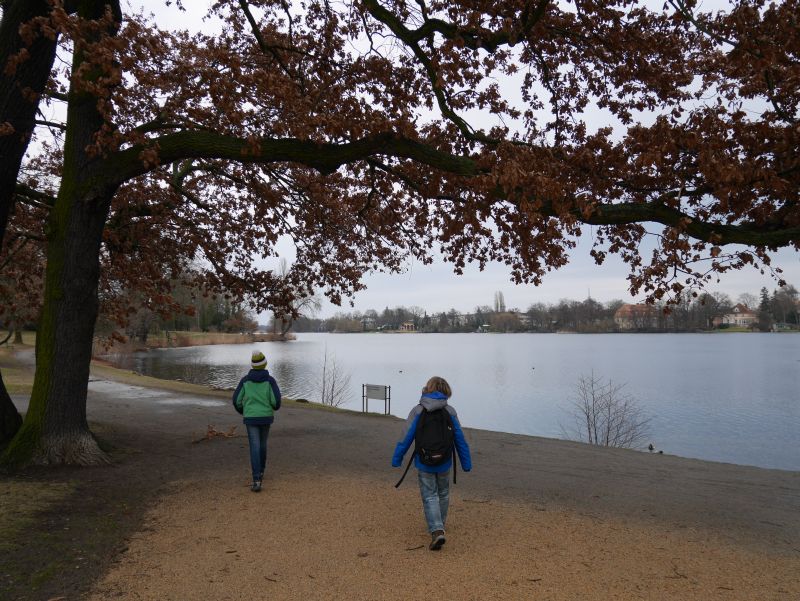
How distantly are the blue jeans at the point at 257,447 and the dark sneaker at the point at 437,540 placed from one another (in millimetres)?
2816

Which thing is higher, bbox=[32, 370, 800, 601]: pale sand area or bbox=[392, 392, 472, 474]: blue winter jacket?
bbox=[392, 392, 472, 474]: blue winter jacket

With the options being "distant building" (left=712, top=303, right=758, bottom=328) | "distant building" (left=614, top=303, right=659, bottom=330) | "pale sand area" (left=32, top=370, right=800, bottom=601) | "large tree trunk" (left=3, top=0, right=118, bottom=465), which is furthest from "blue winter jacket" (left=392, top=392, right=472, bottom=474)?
"distant building" (left=712, top=303, right=758, bottom=328)

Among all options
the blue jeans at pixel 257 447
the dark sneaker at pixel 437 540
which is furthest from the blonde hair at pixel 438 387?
the blue jeans at pixel 257 447

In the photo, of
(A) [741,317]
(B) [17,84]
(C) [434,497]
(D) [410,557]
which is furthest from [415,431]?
(A) [741,317]

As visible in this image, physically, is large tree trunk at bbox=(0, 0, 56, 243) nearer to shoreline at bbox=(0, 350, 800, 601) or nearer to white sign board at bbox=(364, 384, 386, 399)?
shoreline at bbox=(0, 350, 800, 601)

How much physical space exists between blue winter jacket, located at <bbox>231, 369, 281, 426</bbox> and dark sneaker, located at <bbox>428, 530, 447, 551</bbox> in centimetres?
287

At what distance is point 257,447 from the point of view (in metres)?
7.12

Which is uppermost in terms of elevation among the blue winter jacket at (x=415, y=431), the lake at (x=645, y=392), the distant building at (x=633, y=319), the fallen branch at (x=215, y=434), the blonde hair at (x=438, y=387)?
the distant building at (x=633, y=319)

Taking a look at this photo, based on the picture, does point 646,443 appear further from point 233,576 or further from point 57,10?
point 57,10

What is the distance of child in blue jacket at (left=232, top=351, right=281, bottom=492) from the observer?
7105 millimetres

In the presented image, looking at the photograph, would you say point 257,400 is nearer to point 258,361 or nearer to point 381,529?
point 258,361

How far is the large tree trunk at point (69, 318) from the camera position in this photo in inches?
299

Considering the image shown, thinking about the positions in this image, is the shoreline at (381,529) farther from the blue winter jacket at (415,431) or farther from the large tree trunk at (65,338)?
the blue winter jacket at (415,431)

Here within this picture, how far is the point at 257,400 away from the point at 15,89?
216 inches
